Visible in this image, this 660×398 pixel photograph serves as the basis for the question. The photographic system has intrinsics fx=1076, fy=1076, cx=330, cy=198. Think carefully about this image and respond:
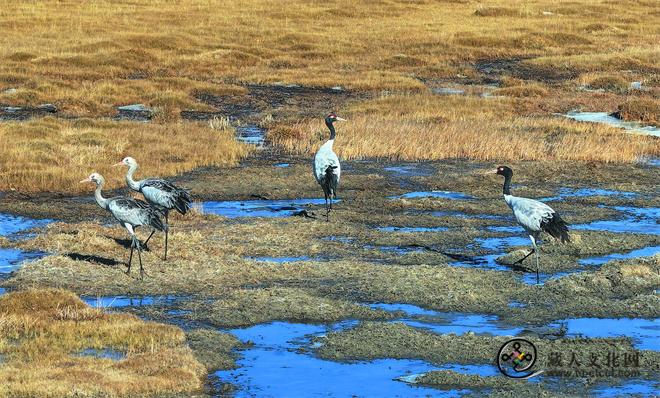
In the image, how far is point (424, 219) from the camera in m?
23.7

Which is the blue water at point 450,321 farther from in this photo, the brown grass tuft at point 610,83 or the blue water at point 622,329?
the brown grass tuft at point 610,83

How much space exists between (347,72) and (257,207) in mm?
27644

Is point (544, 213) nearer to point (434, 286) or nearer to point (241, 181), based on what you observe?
point (434, 286)

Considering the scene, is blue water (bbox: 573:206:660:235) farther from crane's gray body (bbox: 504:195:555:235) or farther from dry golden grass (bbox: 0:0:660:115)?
dry golden grass (bbox: 0:0:660:115)

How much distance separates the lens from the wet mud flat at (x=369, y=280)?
14180 mm

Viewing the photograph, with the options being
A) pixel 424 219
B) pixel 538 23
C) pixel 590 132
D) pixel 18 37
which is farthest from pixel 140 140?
pixel 538 23

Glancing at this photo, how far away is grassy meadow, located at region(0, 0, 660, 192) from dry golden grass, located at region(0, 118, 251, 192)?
73mm

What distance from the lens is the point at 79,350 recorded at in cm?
1418

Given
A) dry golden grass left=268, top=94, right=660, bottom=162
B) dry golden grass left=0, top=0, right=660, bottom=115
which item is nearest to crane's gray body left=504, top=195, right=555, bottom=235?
dry golden grass left=268, top=94, right=660, bottom=162

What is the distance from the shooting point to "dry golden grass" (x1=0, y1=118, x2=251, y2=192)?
26672 millimetres

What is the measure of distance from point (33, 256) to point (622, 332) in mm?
10516


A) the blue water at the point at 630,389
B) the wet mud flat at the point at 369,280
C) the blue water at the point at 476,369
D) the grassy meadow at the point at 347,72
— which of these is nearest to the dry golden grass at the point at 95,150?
the grassy meadow at the point at 347,72

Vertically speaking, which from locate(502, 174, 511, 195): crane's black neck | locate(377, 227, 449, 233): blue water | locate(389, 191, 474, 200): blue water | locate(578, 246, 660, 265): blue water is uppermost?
locate(502, 174, 511, 195): crane's black neck

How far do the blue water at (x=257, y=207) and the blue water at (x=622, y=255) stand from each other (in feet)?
23.2
